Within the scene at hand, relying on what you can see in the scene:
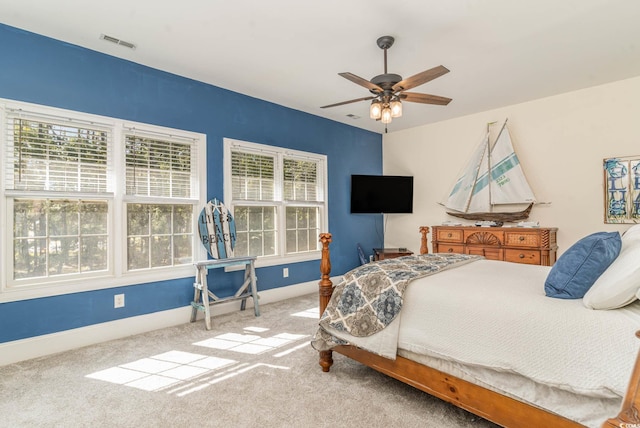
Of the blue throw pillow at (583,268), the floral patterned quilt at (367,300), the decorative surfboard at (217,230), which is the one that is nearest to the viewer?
the blue throw pillow at (583,268)

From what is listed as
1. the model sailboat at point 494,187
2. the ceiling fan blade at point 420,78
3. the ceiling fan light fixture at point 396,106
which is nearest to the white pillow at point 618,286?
the ceiling fan blade at point 420,78

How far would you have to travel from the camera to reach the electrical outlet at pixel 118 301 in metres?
3.00

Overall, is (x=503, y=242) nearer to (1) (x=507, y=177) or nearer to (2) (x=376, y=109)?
(1) (x=507, y=177)

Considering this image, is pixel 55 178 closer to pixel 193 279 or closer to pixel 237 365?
pixel 193 279

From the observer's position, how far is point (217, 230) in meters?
3.59

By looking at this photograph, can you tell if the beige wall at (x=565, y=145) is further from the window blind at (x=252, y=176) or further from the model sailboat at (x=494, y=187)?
the window blind at (x=252, y=176)

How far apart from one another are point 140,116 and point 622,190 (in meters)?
5.28

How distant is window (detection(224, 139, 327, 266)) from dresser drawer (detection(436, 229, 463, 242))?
66.5 inches

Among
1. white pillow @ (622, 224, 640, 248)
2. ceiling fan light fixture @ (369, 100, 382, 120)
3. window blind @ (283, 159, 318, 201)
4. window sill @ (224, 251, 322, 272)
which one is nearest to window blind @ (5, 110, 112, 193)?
window sill @ (224, 251, 322, 272)

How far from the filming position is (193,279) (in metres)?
3.52

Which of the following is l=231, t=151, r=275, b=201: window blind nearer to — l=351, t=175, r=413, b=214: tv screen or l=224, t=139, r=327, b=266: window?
l=224, t=139, r=327, b=266: window

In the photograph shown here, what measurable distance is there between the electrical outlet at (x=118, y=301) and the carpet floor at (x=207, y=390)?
0.32 m

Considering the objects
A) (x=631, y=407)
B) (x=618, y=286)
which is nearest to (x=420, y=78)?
(x=618, y=286)

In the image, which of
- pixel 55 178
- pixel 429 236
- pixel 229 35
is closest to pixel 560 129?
pixel 429 236
